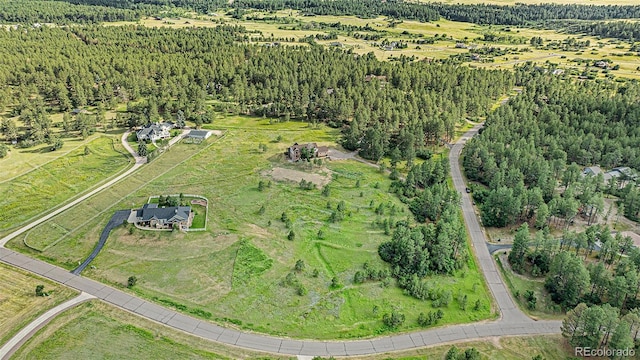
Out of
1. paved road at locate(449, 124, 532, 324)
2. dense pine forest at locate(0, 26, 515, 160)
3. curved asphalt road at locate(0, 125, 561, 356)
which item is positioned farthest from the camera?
dense pine forest at locate(0, 26, 515, 160)

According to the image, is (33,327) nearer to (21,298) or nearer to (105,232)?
(21,298)

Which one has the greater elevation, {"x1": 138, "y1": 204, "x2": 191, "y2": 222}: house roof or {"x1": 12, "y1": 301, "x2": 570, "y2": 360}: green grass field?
{"x1": 138, "y1": 204, "x2": 191, "y2": 222}: house roof

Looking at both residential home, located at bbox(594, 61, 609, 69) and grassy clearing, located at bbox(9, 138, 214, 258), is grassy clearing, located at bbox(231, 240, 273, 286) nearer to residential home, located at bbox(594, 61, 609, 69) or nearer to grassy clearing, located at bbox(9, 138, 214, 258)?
grassy clearing, located at bbox(9, 138, 214, 258)

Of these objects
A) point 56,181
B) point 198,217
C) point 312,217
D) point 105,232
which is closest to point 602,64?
point 312,217

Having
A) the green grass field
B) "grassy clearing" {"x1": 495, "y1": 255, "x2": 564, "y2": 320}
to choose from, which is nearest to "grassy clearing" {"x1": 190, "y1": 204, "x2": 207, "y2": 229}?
the green grass field

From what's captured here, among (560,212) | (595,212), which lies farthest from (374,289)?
(595,212)

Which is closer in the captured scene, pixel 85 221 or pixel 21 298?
pixel 21 298

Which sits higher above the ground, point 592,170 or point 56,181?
point 56,181

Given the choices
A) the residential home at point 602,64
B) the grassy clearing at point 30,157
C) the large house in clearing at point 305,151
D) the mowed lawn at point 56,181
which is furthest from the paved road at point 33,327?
the residential home at point 602,64
